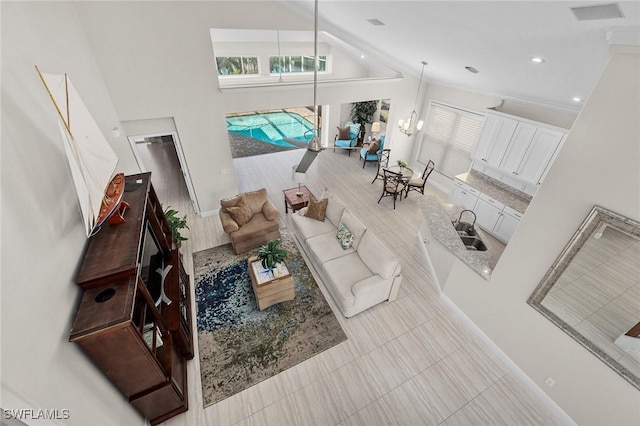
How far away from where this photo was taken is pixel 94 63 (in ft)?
13.6

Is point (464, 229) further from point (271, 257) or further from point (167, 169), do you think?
point (167, 169)

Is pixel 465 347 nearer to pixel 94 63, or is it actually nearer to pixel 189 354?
pixel 189 354

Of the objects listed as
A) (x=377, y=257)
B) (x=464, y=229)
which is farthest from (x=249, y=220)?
(x=464, y=229)

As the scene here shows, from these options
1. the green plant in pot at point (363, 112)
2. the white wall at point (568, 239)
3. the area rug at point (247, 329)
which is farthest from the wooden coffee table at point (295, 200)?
the green plant in pot at point (363, 112)

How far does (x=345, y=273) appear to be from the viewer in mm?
4191

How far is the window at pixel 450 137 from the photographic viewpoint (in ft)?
22.2

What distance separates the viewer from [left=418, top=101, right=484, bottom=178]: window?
6.77 metres

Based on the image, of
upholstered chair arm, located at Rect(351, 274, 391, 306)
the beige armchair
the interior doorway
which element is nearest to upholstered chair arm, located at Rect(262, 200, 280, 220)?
the beige armchair

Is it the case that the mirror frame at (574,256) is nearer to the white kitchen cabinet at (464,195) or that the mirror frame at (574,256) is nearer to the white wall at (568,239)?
the white wall at (568,239)

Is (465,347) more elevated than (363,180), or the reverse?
(363,180)

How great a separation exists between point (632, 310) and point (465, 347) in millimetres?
1891

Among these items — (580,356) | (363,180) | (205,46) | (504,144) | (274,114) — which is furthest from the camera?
(274,114)

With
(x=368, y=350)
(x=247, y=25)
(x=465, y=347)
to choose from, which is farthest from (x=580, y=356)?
(x=247, y=25)

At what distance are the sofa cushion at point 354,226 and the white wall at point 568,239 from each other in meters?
1.64
